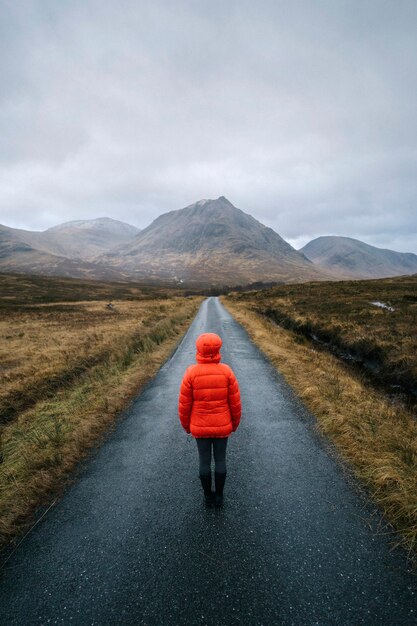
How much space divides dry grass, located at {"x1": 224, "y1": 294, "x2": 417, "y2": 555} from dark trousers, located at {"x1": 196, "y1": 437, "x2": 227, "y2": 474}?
2.56 meters

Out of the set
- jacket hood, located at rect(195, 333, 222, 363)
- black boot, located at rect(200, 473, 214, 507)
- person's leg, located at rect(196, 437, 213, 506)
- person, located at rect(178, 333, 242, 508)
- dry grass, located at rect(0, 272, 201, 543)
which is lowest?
dry grass, located at rect(0, 272, 201, 543)

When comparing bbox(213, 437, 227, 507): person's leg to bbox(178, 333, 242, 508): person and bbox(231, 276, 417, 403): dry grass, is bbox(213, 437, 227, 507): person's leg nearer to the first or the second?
bbox(178, 333, 242, 508): person

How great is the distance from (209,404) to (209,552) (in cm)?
183

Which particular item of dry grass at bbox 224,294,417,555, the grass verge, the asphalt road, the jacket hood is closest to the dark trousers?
the asphalt road

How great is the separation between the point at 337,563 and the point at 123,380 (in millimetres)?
9084

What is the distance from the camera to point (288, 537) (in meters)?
4.04

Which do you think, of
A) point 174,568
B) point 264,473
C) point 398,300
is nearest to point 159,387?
point 264,473

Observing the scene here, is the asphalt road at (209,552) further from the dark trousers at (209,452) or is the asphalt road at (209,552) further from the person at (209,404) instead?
the person at (209,404)

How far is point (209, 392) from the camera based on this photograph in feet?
14.8

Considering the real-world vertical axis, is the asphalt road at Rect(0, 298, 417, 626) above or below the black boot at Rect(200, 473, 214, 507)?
below

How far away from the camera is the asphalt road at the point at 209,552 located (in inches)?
123

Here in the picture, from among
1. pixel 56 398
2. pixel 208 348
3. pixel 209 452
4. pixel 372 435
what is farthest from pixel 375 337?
pixel 56 398

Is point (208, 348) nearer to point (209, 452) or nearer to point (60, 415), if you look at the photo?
point (209, 452)

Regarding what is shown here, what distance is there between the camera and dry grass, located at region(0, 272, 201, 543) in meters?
5.29
